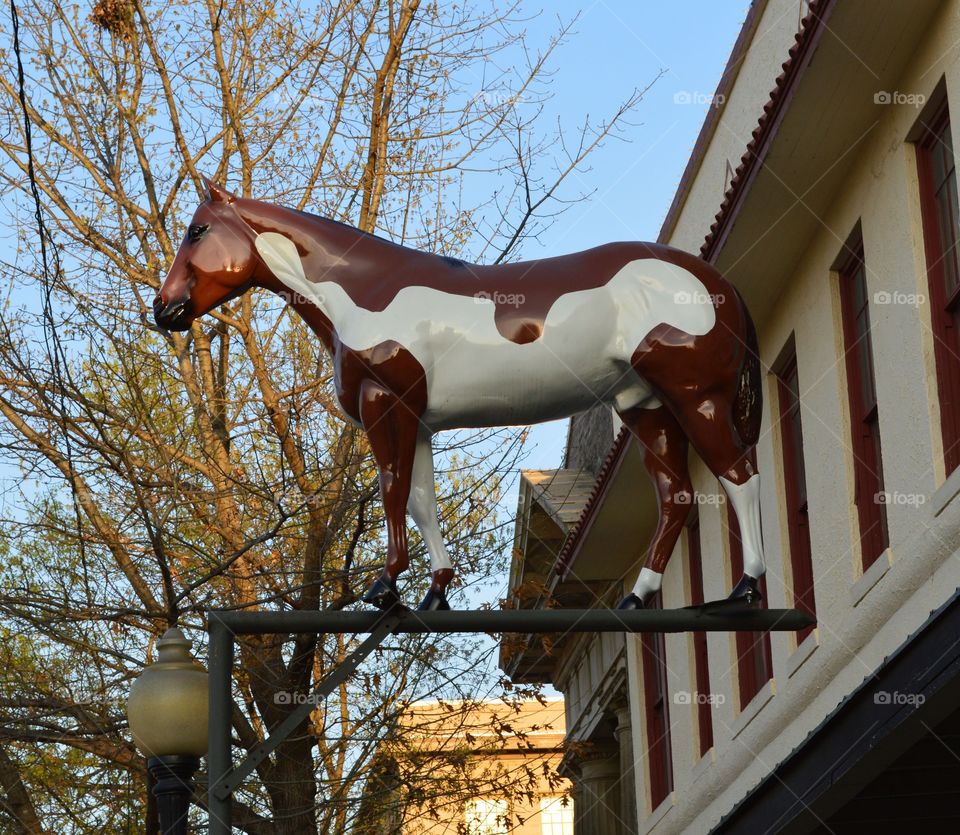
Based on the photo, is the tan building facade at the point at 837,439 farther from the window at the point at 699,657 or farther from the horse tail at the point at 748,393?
the horse tail at the point at 748,393

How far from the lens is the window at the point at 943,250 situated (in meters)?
10.7

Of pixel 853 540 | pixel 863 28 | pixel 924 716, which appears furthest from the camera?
pixel 853 540

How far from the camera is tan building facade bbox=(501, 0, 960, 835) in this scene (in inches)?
401

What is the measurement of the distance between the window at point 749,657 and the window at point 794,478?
2.66 feet

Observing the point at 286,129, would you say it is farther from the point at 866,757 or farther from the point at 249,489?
the point at 866,757

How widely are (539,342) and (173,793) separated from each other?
3.76 m

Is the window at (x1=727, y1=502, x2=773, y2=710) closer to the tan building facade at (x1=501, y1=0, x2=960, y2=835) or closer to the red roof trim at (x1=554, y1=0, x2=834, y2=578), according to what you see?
the tan building facade at (x1=501, y1=0, x2=960, y2=835)

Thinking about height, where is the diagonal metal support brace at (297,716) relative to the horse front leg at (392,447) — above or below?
below

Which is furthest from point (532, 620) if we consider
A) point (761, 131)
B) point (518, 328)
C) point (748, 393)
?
point (761, 131)

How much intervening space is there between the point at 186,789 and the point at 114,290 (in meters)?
8.79

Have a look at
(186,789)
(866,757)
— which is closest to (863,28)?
(866,757)

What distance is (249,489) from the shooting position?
47.3ft

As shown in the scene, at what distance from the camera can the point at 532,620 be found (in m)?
6.39

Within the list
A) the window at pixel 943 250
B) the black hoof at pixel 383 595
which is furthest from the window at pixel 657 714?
the black hoof at pixel 383 595
